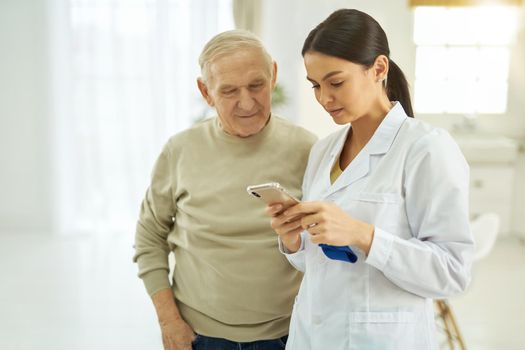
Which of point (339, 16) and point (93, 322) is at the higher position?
point (339, 16)

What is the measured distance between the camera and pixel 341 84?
3.78 ft

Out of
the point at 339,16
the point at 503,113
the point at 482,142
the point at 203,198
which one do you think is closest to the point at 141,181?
the point at 482,142

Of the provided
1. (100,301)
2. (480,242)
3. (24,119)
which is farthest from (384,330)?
(24,119)

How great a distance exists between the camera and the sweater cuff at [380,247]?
1068mm

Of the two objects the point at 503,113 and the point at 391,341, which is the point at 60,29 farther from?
the point at 391,341

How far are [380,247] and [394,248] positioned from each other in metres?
0.03

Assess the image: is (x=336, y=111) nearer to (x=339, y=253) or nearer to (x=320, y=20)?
(x=339, y=253)

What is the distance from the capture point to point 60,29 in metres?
5.59

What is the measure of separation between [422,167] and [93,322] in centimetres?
307

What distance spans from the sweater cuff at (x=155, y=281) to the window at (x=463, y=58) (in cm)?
487

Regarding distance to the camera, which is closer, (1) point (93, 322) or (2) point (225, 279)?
(2) point (225, 279)

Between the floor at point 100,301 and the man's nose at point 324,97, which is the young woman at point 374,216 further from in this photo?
the floor at point 100,301

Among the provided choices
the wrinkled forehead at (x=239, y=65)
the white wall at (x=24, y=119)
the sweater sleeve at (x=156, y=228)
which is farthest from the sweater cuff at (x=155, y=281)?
the white wall at (x=24, y=119)

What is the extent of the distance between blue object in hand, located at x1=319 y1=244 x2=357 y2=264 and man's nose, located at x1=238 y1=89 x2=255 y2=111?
1.39ft
